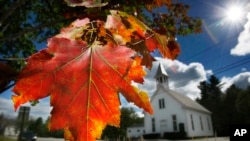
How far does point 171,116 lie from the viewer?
115 feet

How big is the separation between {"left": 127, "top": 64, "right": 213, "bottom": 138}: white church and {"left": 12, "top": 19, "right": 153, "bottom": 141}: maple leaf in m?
33.2

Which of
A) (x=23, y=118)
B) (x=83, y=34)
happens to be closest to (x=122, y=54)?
(x=83, y=34)

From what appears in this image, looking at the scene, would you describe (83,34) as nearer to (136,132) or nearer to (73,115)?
(73,115)

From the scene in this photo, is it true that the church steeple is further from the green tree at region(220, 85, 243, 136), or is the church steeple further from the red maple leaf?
the red maple leaf

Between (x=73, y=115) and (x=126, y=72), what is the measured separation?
0.17 m

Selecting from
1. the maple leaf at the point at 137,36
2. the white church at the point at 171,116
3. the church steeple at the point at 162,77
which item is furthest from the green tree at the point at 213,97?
the maple leaf at the point at 137,36

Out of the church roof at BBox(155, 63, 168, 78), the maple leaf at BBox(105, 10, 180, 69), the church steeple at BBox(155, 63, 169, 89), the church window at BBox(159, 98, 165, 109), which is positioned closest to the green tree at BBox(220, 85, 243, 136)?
the church steeple at BBox(155, 63, 169, 89)

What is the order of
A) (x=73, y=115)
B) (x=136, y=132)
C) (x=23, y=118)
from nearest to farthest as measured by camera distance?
(x=73, y=115), (x=23, y=118), (x=136, y=132)

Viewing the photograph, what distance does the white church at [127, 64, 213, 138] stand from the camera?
3388 cm

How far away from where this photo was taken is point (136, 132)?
149ft

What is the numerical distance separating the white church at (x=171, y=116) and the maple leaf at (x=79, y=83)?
3323 centimetres

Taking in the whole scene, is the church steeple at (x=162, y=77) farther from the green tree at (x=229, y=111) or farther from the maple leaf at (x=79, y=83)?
the maple leaf at (x=79, y=83)

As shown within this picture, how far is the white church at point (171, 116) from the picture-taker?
33.9 meters

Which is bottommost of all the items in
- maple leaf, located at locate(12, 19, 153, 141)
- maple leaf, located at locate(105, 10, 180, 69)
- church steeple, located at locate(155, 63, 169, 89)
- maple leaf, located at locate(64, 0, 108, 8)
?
maple leaf, located at locate(12, 19, 153, 141)
